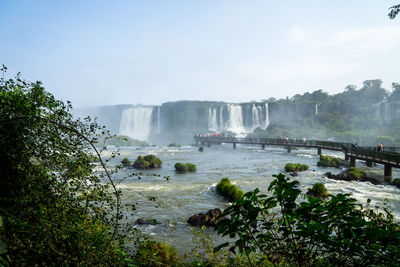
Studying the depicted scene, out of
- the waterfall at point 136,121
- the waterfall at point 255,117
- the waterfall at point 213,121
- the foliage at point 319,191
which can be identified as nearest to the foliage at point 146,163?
the foliage at point 319,191

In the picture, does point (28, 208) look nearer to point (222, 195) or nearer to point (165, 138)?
point (222, 195)

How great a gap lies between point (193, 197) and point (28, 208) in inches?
496

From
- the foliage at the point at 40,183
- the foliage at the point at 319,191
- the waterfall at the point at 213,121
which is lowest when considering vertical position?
the foliage at the point at 319,191

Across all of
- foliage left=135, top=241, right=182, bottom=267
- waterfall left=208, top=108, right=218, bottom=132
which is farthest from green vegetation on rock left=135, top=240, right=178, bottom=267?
waterfall left=208, top=108, right=218, bottom=132

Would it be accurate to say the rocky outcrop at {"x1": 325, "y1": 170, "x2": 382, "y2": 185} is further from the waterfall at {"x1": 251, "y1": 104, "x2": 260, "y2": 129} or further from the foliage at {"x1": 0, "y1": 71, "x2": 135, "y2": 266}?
the waterfall at {"x1": 251, "y1": 104, "x2": 260, "y2": 129}

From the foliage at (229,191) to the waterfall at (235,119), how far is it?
235 ft

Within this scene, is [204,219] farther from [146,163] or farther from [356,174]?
[146,163]

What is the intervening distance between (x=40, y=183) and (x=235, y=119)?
86079 mm

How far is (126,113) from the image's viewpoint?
96.6m

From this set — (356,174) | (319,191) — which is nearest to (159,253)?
(319,191)

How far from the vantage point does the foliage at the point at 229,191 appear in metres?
14.6

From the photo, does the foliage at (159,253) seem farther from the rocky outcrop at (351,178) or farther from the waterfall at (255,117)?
the waterfall at (255,117)

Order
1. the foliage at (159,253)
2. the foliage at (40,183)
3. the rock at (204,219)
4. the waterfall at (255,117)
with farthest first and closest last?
the waterfall at (255,117) → the rock at (204,219) → the foliage at (159,253) → the foliage at (40,183)

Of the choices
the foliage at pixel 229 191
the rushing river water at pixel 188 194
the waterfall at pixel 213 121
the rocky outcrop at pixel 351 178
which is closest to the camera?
the rushing river water at pixel 188 194
